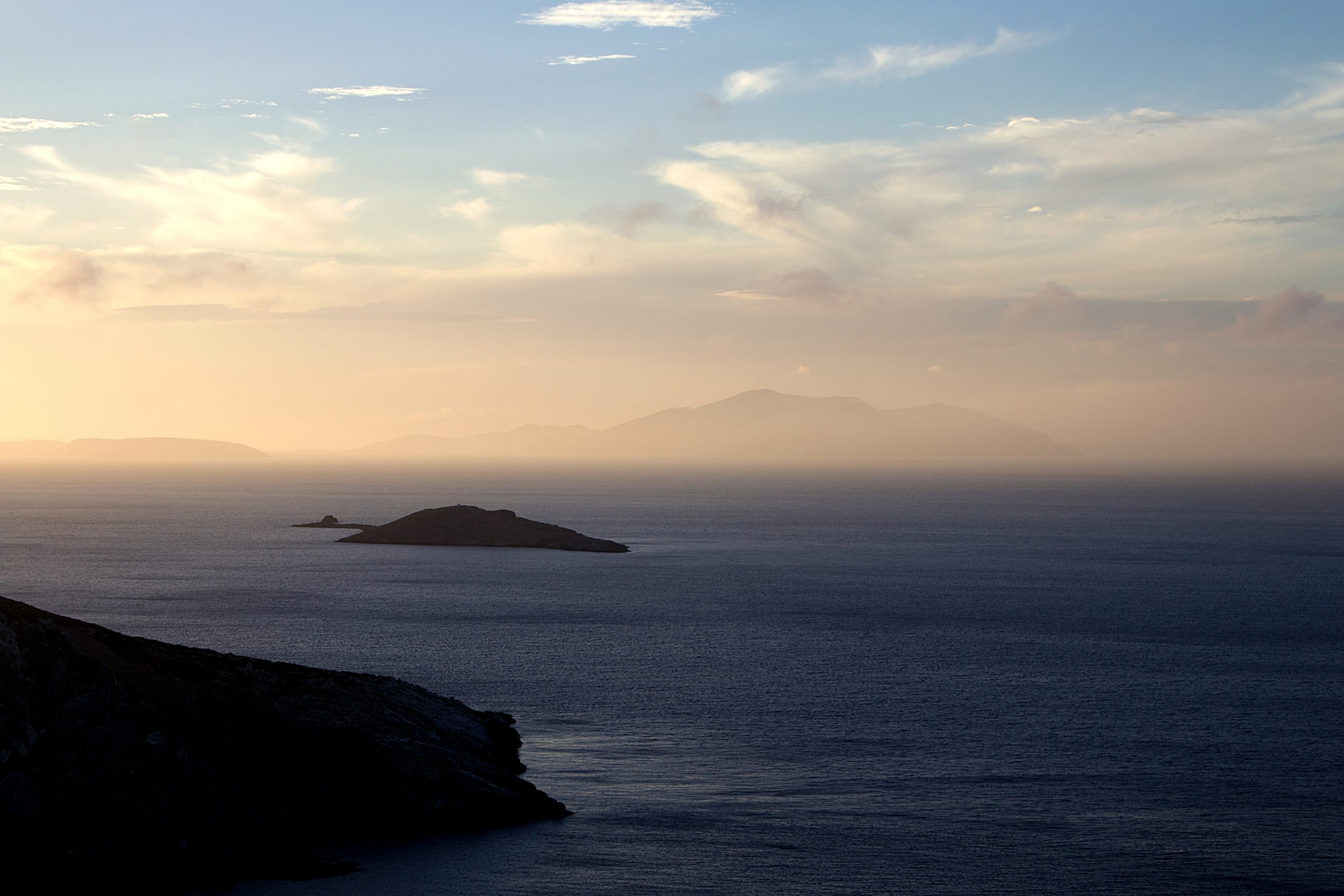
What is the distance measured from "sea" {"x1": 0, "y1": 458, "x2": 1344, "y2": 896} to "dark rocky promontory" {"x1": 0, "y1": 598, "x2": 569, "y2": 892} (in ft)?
6.29

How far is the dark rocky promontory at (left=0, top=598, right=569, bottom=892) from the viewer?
121 ft

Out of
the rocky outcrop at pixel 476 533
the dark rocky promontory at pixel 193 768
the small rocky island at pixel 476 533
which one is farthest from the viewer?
the rocky outcrop at pixel 476 533

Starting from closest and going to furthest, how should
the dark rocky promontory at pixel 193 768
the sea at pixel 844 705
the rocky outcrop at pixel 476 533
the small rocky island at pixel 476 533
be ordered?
1. the dark rocky promontory at pixel 193 768
2. the sea at pixel 844 705
3. the small rocky island at pixel 476 533
4. the rocky outcrop at pixel 476 533

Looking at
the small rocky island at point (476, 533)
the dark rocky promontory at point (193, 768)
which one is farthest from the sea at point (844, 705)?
the small rocky island at point (476, 533)

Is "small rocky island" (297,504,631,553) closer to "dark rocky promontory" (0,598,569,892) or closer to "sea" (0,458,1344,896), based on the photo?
"sea" (0,458,1344,896)

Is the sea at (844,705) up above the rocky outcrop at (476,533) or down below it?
below

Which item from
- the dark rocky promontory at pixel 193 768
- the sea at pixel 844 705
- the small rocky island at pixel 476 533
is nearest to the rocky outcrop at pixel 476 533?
the small rocky island at pixel 476 533

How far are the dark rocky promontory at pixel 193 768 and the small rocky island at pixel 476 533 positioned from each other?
383ft

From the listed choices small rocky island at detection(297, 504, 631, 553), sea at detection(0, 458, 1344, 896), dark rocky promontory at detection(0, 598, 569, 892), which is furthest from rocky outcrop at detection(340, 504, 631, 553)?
dark rocky promontory at detection(0, 598, 569, 892)

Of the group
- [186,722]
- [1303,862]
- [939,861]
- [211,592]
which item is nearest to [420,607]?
[211,592]

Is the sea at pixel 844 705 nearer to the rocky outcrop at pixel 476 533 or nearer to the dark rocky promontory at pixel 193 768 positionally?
the dark rocky promontory at pixel 193 768

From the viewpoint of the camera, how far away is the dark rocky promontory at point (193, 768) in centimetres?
3700

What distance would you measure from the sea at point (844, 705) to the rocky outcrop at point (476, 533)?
21262 millimetres

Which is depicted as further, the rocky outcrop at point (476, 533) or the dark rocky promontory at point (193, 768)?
the rocky outcrop at point (476, 533)
